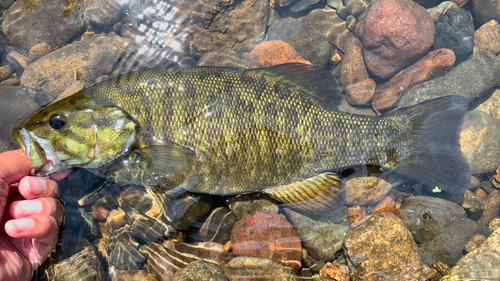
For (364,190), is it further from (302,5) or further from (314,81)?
(302,5)

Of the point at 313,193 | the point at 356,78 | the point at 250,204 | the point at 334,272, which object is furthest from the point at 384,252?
the point at 356,78

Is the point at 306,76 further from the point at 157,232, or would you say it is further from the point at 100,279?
the point at 100,279

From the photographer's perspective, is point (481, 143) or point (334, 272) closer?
point (334, 272)

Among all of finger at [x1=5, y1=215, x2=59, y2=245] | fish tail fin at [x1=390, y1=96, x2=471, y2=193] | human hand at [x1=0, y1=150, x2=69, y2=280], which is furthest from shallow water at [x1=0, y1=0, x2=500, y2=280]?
finger at [x1=5, y1=215, x2=59, y2=245]

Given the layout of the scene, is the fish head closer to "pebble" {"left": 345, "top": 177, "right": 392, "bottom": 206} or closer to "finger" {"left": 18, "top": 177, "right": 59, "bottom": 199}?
"finger" {"left": 18, "top": 177, "right": 59, "bottom": 199}

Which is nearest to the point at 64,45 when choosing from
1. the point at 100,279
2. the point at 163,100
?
the point at 163,100

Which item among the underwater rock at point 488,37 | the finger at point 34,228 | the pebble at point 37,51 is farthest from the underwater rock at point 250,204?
the underwater rock at point 488,37

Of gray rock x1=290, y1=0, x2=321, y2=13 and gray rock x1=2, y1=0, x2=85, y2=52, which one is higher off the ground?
gray rock x1=290, y1=0, x2=321, y2=13
